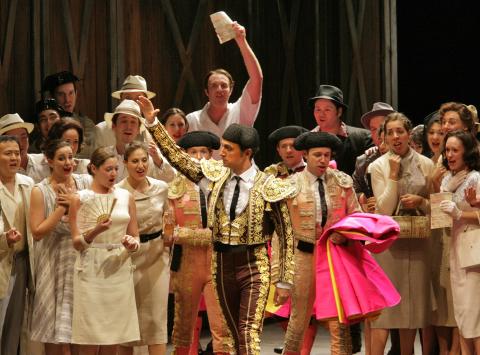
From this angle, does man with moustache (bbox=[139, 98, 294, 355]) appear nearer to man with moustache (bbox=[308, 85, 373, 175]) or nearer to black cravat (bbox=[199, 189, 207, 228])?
black cravat (bbox=[199, 189, 207, 228])

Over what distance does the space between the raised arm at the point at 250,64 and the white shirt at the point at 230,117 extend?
0.19ft

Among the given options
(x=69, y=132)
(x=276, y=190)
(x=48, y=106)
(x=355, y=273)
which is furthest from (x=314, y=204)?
(x=48, y=106)

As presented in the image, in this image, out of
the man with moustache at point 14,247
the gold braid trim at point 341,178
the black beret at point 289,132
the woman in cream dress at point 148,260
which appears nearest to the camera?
the man with moustache at point 14,247

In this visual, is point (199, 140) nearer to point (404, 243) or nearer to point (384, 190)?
point (384, 190)

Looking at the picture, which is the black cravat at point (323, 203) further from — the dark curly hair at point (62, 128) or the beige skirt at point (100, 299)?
the dark curly hair at point (62, 128)

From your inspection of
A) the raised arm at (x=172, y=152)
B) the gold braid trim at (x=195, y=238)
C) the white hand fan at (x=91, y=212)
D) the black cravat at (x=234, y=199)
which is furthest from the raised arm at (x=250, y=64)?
the white hand fan at (x=91, y=212)

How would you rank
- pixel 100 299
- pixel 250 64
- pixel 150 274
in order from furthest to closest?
pixel 250 64 → pixel 150 274 → pixel 100 299

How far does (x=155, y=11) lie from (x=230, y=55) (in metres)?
1.19

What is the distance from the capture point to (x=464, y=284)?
773cm

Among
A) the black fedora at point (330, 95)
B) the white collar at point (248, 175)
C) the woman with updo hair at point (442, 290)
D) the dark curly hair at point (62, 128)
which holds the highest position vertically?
the black fedora at point (330, 95)

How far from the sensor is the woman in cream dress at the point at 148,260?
7.86 meters

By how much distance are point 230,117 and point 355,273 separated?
5.85 feet

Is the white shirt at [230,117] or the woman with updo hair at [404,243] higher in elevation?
the white shirt at [230,117]

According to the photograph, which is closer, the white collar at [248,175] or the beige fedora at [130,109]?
the white collar at [248,175]
